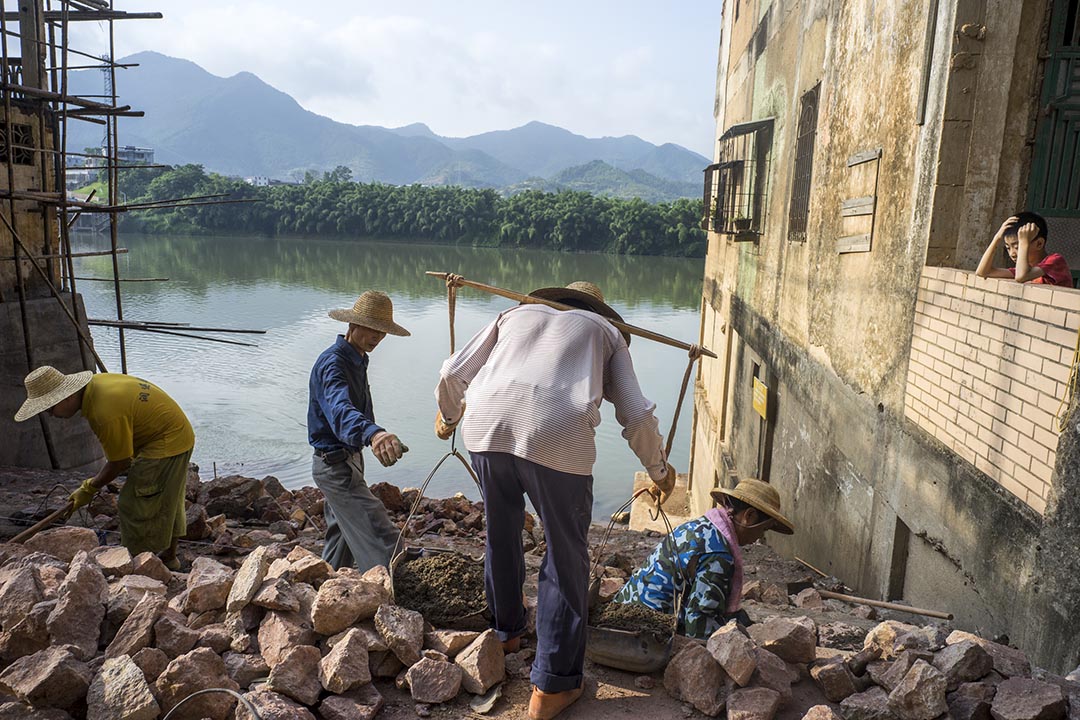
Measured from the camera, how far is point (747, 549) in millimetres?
8008

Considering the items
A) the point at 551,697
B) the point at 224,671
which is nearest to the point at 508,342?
the point at 551,697

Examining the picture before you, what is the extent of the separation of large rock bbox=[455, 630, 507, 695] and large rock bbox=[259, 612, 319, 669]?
0.65m

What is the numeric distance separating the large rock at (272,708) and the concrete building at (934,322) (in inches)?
115

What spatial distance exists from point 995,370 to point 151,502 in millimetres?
4819

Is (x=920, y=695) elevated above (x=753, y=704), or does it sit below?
above

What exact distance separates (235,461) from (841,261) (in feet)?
45.3

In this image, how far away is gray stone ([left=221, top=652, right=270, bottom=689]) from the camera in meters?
3.33

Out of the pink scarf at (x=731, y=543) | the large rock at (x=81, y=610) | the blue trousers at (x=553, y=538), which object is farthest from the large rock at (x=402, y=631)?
the large rock at (x=81, y=610)

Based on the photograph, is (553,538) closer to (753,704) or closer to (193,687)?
(753,704)

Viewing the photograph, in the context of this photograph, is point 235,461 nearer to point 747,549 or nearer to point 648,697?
point 747,549

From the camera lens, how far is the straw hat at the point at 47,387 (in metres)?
4.77

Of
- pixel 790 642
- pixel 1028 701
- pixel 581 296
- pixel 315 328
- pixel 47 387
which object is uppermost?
pixel 581 296

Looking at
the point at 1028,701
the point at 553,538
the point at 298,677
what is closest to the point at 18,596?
the point at 298,677

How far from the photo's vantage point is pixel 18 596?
11.5 ft
